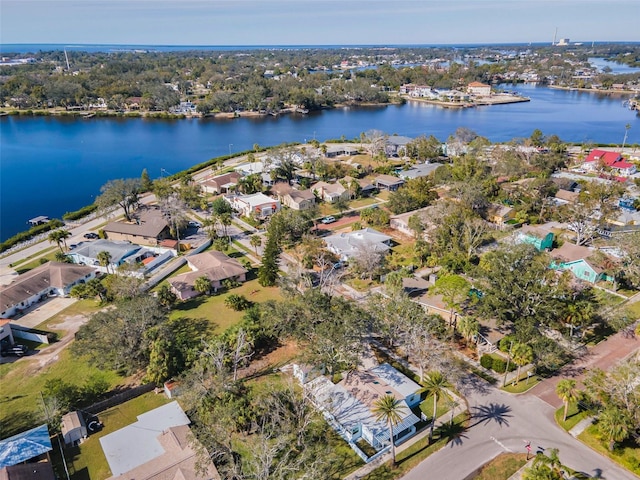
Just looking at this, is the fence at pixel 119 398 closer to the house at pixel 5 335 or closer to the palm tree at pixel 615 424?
the house at pixel 5 335

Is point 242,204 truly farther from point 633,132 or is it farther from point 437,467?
point 633,132

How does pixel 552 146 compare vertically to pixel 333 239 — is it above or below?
above

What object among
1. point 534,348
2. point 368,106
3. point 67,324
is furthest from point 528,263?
point 368,106

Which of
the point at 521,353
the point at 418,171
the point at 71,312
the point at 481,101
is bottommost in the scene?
the point at 71,312

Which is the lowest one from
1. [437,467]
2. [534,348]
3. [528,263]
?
[437,467]

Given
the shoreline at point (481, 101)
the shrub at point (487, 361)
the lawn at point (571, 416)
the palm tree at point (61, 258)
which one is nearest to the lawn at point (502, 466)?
the lawn at point (571, 416)

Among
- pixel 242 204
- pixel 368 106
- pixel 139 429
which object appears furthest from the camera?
pixel 368 106

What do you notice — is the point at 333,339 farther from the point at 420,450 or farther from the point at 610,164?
the point at 610,164

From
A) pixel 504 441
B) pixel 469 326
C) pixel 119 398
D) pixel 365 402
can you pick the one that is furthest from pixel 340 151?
pixel 504 441
